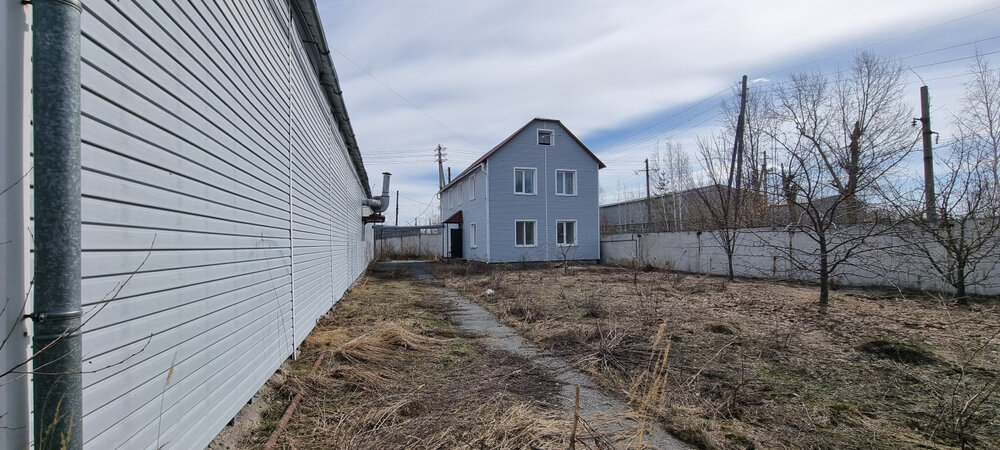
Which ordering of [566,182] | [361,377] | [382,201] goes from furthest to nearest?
[566,182] < [382,201] < [361,377]

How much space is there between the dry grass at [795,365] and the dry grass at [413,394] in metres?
0.78

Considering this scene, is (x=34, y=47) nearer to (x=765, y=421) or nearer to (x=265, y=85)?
(x=265, y=85)

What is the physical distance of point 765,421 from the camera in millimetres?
3309

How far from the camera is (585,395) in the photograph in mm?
4031

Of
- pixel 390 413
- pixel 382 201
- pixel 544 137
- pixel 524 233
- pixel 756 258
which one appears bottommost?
pixel 390 413

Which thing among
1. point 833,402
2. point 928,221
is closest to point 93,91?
point 833,402

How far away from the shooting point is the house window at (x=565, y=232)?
21.9 metres

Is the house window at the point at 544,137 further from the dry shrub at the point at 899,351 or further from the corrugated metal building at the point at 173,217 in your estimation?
the corrugated metal building at the point at 173,217

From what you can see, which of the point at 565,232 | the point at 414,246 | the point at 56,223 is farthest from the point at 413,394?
the point at 414,246

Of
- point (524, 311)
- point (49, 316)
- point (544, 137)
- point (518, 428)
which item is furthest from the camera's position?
point (544, 137)

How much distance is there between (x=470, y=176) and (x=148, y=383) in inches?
901

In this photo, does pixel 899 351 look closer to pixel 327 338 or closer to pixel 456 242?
pixel 327 338

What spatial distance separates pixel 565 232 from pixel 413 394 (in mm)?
18501

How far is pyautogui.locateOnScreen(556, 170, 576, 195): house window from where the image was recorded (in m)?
22.1
